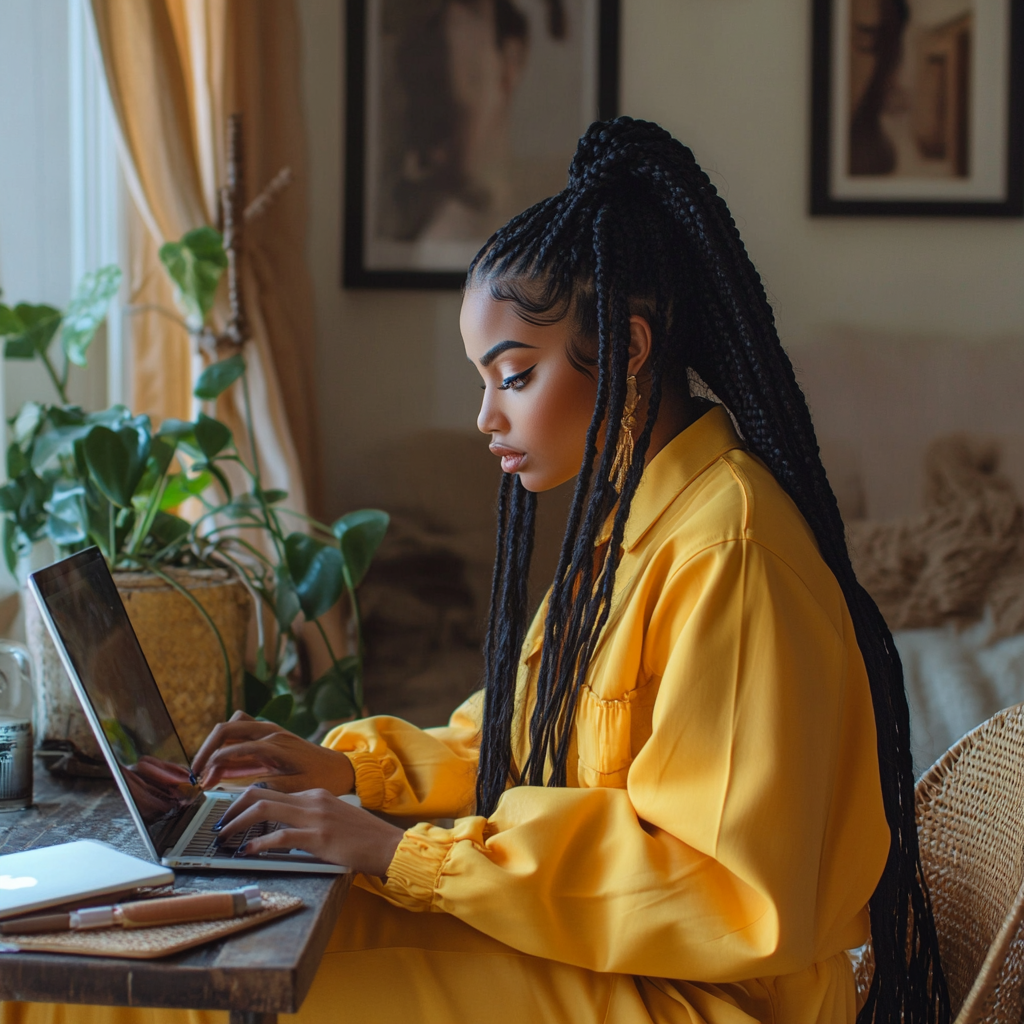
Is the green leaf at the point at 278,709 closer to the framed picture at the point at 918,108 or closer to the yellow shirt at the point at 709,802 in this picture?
the yellow shirt at the point at 709,802

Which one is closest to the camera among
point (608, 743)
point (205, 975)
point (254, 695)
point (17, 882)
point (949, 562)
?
point (205, 975)

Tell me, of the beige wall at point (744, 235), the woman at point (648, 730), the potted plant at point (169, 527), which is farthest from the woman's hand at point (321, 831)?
the beige wall at point (744, 235)

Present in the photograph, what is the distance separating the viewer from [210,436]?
151 cm

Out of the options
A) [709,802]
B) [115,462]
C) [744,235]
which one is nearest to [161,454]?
[115,462]

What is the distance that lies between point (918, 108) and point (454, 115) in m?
1.12

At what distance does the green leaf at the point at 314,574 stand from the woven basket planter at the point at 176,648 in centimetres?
20

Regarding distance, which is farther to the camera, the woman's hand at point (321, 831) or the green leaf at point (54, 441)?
the green leaf at point (54, 441)

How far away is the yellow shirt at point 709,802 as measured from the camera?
2.46 feet

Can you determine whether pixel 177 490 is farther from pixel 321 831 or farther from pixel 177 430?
pixel 321 831

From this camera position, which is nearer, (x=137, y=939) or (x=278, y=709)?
(x=137, y=939)

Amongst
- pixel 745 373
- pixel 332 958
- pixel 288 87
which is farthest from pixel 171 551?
pixel 288 87

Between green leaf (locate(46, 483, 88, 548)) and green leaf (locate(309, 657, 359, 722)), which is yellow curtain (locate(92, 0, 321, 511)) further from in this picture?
green leaf (locate(46, 483, 88, 548))

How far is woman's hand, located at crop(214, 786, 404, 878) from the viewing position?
2.60 ft

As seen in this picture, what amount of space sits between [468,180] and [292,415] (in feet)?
2.46
